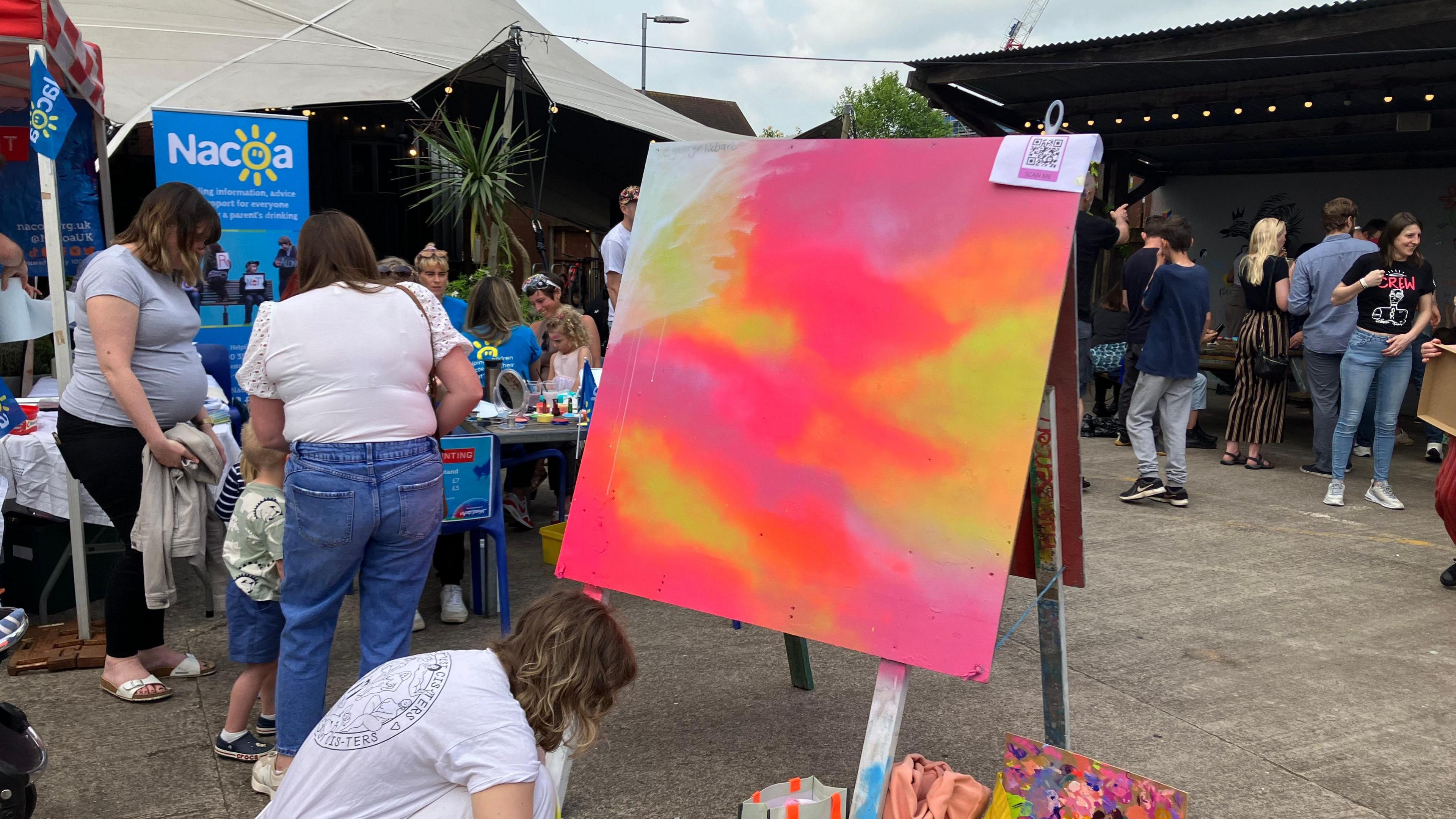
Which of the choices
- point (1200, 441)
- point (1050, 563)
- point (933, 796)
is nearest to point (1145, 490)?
point (1200, 441)

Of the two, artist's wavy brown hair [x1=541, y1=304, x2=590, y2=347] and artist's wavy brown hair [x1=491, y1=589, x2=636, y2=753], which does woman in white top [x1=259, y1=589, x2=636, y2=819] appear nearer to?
artist's wavy brown hair [x1=491, y1=589, x2=636, y2=753]

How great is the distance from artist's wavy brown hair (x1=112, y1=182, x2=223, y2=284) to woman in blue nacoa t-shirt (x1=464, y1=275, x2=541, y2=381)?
2075 mm

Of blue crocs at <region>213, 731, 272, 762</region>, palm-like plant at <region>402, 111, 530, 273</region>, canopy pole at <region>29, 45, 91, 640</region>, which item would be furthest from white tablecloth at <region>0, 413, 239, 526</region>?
palm-like plant at <region>402, 111, 530, 273</region>

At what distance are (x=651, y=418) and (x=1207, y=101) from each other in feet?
31.1

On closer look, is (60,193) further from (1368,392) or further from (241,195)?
(1368,392)

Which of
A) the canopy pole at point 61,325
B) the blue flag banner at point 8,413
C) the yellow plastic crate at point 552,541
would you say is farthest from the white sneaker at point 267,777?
the blue flag banner at point 8,413

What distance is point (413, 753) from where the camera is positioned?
169cm

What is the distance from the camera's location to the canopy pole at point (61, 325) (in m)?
3.54

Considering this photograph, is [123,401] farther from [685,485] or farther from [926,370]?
[926,370]

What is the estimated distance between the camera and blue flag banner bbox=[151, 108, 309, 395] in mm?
5512

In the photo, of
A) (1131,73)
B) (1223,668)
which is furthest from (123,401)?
A: (1131,73)

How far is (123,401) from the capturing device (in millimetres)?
3057

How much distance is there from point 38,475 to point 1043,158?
12.9ft

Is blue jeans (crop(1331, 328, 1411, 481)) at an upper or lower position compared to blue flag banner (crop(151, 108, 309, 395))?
lower
